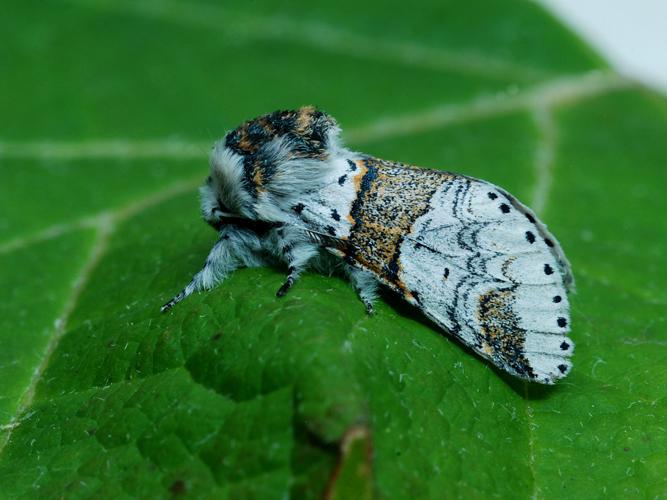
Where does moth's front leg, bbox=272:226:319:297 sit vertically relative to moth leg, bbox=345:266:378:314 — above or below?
above

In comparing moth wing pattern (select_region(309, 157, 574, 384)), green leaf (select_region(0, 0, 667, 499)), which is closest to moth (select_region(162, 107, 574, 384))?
moth wing pattern (select_region(309, 157, 574, 384))

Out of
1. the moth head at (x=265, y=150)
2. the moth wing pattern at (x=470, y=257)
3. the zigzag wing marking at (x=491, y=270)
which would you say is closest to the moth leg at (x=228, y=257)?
the moth head at (x=265, y=150)

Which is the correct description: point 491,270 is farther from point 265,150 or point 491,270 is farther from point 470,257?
point 265,150

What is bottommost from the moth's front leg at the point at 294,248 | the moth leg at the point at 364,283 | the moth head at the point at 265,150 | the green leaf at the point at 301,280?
the green leaf at the point at 301,280

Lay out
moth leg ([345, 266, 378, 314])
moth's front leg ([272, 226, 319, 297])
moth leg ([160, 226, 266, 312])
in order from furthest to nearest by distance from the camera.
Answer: moth leg ([160, 226, 266, 312]) → moth's front leg ([272, 226, 319, 297]) → moth leg ([345, 266, 378, 314])

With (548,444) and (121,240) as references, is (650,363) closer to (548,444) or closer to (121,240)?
(548,444)

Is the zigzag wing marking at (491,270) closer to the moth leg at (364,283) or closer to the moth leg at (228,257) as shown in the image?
the moth leg at (364,283)

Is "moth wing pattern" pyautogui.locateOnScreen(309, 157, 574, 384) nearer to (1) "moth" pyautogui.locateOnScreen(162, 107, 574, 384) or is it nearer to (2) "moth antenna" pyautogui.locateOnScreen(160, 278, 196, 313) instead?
(1) "moth" pyautogui.locateOnScreen(162, 107, 574, 384)
